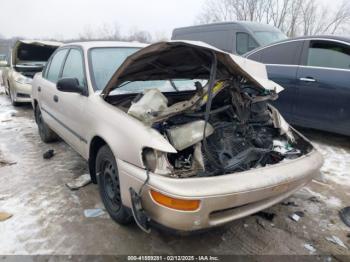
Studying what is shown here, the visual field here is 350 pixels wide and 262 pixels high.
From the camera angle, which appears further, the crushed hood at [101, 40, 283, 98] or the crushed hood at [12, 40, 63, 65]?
the crushed hood at [12, 40, 63, 65]

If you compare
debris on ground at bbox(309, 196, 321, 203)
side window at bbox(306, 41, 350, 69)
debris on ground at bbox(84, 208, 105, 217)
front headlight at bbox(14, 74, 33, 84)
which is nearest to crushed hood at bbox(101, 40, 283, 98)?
debris on ground at bbox(84, 208, 105, 217)

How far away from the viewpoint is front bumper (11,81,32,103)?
775 cm

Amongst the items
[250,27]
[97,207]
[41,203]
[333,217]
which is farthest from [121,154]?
[250,27]

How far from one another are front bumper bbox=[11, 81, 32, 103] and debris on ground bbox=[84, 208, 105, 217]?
569 centimetres

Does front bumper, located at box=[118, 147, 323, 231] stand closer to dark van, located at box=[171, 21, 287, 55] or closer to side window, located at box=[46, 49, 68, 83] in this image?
side window, located at box=[46, 49, 68, 83]

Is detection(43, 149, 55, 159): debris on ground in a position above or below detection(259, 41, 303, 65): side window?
below

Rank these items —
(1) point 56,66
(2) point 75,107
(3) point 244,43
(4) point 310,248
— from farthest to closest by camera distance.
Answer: (3) point 244,43 < (1) point 56,66 < (2) point 75,107 < (4) point 310,248

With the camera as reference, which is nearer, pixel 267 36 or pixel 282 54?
pixel 282 54

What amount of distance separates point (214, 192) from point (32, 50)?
859cm

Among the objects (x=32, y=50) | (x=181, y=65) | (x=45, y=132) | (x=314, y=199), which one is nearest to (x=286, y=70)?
(x=314, y=199)

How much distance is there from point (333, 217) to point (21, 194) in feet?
10.4

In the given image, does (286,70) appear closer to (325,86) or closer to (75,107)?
(325,86)

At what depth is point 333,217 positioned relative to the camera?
297 cm

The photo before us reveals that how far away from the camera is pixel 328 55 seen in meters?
4.65
